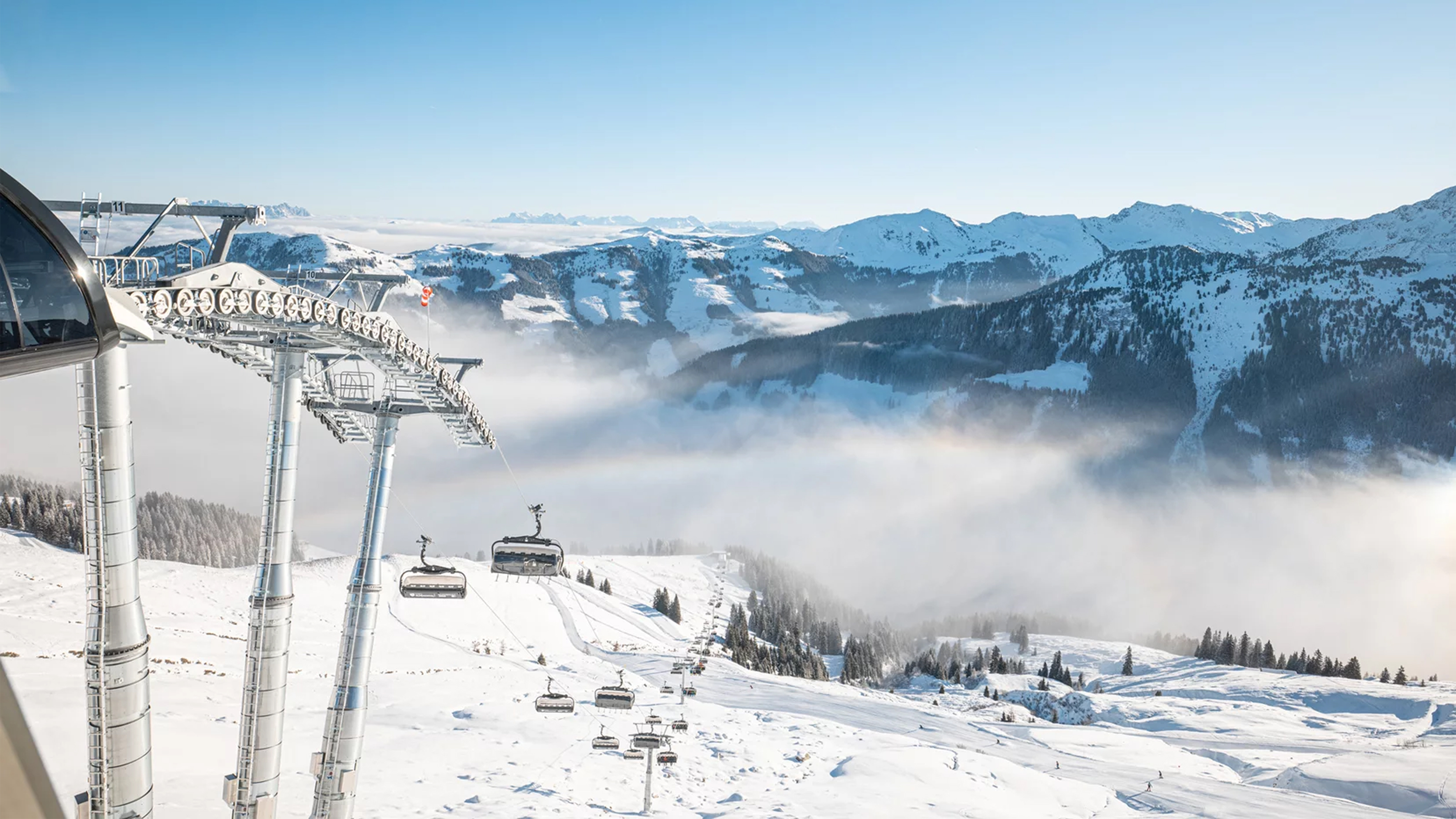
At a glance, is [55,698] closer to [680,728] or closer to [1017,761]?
[680,728]

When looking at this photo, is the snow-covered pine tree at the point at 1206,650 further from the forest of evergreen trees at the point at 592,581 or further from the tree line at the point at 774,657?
A: the forest of evergreen trees at the point at 592,581

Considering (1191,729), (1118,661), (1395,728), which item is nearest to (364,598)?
(1191,729)

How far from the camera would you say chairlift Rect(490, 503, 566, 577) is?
24906 millimetres

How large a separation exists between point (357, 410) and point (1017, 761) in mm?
59569

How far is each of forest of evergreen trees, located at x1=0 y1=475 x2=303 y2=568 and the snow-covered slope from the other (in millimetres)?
12009

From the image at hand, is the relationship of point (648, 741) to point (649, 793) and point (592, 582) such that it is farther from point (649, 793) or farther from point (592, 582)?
point (592, 582)

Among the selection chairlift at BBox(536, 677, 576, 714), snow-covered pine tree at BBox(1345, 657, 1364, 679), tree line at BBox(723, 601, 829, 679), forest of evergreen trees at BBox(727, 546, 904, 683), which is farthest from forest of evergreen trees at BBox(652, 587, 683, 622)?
snow-covered pine tree at BBox(1345, 657, 1364, 679)

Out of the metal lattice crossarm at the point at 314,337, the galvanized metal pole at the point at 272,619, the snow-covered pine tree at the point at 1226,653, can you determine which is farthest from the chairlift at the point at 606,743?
the snow-covered pine tree at the point at 1226,653

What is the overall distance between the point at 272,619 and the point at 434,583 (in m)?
6.96

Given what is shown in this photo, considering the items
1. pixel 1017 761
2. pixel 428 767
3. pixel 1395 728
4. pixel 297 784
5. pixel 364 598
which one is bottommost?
pixel 1395 728

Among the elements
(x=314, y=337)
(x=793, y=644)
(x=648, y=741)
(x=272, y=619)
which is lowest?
(x=793, y=644)

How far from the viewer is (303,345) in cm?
1595

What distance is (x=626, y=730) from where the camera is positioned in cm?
4994

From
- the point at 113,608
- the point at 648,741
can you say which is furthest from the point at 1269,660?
the point at 113,608
